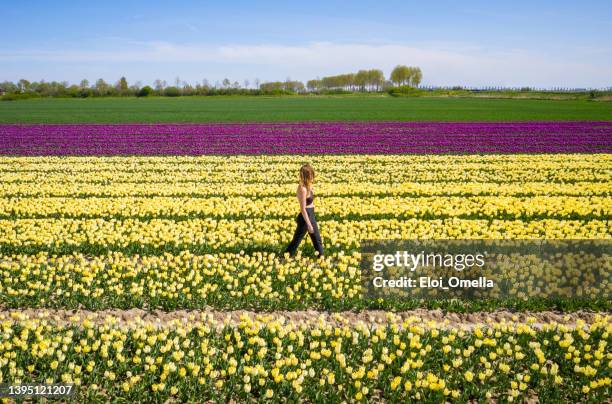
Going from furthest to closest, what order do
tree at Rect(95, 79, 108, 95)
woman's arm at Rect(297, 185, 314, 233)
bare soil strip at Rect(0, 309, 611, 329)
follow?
1. tree at Rect(95, 79, 108, 95)
2. woman's arm at Rect(297, 185, 314, 233)
3. bare soil strip at Rect(0, 309, 611, 329)

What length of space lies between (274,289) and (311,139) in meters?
25.4

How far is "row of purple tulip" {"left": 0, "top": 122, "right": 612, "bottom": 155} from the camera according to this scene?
28.0 metres

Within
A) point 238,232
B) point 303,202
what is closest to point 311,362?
point 303,202

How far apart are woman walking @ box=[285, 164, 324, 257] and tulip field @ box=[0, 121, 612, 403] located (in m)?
0.42

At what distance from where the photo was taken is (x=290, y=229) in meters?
11.7

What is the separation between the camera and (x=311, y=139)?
33.1 meters

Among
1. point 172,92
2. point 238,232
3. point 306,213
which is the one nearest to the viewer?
point 306,213

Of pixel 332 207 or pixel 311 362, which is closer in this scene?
pixel 311 362

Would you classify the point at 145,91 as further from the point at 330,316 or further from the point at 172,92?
the point at 330,316

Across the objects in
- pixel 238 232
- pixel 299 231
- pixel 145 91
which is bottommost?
pixel 238 232

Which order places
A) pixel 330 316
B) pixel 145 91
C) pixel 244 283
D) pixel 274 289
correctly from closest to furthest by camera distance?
pixel 330 316, pixel 274 289, pixel 244 283, pixel 145 91

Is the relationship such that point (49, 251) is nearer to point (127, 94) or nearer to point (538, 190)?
point (538, 190)

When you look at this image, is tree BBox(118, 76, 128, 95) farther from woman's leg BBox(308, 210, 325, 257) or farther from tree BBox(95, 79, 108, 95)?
woman's leg BBox(308, 210, 325, 257)

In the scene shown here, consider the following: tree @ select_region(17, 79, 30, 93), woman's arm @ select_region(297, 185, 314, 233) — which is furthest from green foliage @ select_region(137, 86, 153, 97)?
woman's arm @ select_region(297, 185, 314, 233)
